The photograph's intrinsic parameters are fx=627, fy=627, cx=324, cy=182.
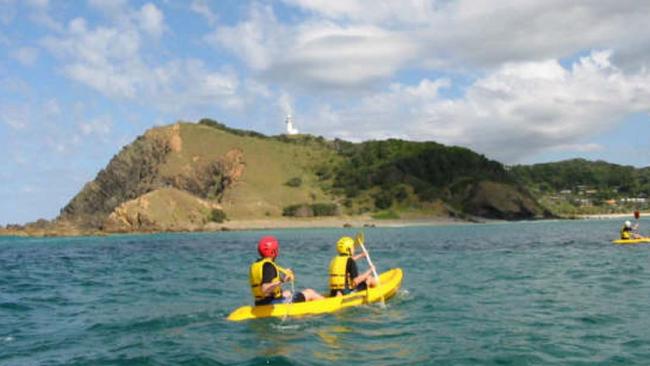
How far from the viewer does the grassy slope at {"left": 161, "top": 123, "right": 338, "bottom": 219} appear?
452 ft

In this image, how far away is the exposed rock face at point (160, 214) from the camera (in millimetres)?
116562

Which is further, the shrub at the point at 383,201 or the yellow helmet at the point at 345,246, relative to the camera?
→ the shrub at the point at 383,201

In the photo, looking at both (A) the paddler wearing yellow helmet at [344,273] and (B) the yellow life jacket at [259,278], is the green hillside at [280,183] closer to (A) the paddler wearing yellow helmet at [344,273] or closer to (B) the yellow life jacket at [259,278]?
(A) the paddler wearing yellow helmet at [344,273]

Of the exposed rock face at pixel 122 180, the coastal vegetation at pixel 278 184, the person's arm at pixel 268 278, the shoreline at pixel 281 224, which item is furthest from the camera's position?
the exposed rock face at pixel 122 180

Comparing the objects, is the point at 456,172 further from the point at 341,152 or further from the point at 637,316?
the point at 637,316

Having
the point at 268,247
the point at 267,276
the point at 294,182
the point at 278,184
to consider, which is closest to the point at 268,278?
the point at 267,276

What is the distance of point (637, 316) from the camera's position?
15273mm

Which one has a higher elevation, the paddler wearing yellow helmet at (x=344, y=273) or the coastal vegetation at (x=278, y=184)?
the coastal vegetation at (x=278, y=184)

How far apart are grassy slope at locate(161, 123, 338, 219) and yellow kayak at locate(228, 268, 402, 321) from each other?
11510cm

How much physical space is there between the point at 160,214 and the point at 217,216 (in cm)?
1202

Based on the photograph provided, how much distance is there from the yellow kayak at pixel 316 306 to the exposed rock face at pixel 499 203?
123 metres

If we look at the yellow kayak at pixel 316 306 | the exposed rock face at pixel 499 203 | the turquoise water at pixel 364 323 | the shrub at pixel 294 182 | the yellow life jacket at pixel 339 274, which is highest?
the shrub at pixel 294 182

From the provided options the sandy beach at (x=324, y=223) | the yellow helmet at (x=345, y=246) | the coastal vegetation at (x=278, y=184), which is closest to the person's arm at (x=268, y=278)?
the yellow helmet at (x=345, y=246)

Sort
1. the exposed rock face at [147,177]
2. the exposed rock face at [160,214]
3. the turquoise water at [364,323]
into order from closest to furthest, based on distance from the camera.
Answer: the turquoise water at [364,323]
the exposed rock face at [160,214]
the exposed rock face at [147,177]
